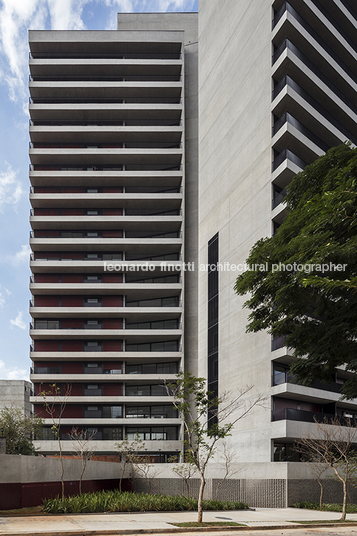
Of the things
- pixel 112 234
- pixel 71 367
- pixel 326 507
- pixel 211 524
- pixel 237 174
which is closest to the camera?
pixel 211 524

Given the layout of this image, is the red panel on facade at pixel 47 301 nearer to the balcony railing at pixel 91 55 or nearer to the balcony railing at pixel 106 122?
the balcony railing at pixel 106 122

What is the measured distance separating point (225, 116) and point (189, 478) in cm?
3262

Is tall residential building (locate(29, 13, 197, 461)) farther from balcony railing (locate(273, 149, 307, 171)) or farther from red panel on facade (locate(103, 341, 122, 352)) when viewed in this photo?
balcony railing (locate(273, 149, 307, 171))

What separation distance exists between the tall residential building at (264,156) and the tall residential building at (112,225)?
9.12m

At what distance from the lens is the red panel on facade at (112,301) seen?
194ft

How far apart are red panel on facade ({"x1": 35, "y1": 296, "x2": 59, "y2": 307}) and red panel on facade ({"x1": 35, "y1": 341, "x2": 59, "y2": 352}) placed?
4464mm

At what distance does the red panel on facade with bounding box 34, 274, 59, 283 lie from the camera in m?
60.4

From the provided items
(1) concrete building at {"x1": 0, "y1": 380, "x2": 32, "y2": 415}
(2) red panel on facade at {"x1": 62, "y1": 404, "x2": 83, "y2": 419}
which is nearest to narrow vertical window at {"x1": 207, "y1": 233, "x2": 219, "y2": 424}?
(2) red panel on facade at {"x1": 62, "y1": 404, "x2": 83, "y2": 419}

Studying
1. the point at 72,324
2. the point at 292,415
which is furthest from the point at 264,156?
the point at 72,324

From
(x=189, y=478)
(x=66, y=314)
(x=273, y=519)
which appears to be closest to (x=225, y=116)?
(x=66, y=314)

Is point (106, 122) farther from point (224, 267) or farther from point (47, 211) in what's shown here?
point (224, 267)

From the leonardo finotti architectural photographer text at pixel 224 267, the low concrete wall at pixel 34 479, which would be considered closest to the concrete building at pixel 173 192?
the leonardo finotti architectural photographer text at pixel 224 267

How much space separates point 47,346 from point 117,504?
3723cm

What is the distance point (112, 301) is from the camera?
59406 mm
